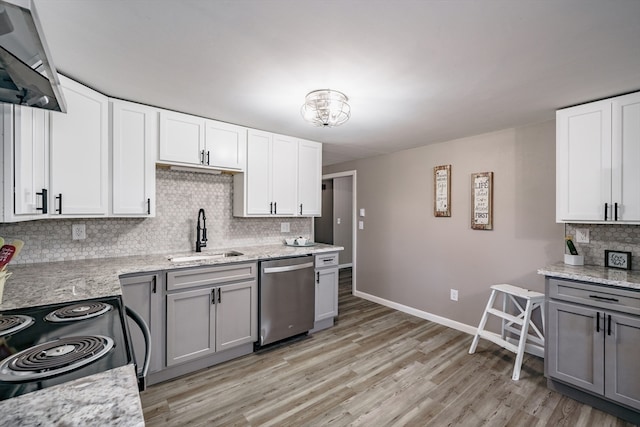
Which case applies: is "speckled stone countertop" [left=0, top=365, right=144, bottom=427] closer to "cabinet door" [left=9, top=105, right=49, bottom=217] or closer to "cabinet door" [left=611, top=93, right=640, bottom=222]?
"cabinet door" [left=9, top=105, right=49, bottom=217]

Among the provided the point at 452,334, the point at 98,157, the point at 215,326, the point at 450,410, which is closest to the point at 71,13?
the point at 98,157

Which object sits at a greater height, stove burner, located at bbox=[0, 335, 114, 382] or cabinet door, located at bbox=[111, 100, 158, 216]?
cabinet door, located at bbox=[111, 100, 158, 216]

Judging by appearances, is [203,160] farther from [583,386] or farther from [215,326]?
[583,386]

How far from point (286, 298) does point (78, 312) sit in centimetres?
194

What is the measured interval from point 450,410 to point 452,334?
1373 mm

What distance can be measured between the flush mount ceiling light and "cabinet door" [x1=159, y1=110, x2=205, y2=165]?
3.76 feet

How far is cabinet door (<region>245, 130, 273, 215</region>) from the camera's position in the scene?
121 inches

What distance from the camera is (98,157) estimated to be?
2.16 meters

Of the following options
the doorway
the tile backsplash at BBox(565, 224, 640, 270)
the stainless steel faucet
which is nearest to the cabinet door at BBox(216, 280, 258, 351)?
the stainless steel faucet

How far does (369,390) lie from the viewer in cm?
223

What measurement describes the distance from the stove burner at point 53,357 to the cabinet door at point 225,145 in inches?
83.0

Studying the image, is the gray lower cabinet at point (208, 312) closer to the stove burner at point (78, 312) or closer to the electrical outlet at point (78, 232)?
the electrical outlet at point (78, 232)

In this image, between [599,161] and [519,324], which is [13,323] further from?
[599,161]

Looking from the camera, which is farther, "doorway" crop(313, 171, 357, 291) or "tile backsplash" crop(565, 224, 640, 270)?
"doorway" crop(313, 171, 357, 291)
